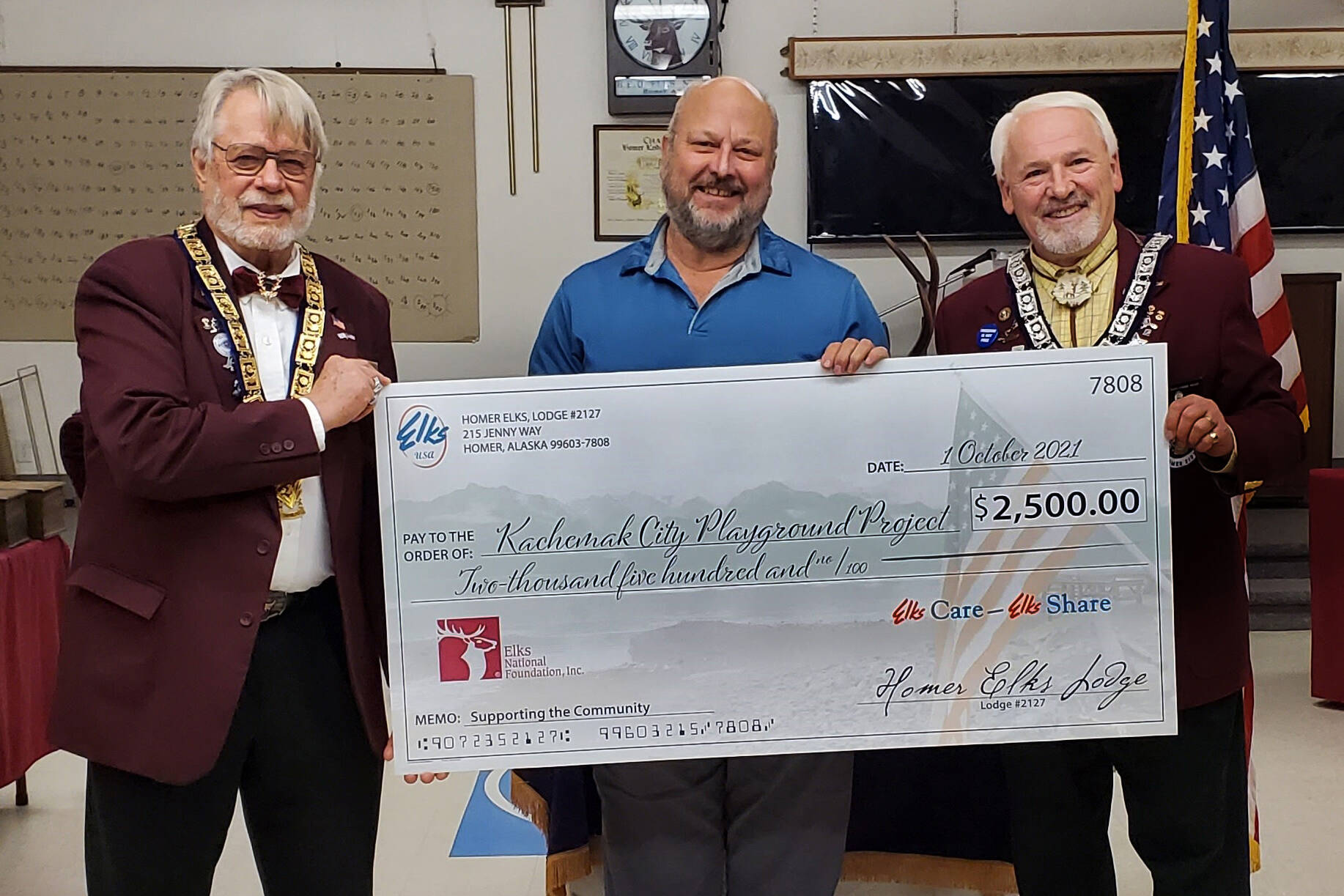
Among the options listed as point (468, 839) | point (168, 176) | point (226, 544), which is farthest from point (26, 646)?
point (168, 176)

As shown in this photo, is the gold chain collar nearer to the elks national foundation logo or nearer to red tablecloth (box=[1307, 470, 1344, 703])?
the elks national foundation logo

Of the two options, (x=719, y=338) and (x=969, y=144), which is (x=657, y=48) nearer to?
(x=969, y=144)

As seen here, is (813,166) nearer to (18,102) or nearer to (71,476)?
(18,102)

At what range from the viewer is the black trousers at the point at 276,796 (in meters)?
1.47

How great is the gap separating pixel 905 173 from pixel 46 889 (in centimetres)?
411

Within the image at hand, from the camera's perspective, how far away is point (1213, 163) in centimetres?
262

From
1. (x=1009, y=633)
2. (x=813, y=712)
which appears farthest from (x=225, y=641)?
(x=1009, y=633)

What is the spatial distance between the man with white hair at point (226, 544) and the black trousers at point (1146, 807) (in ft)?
3.35

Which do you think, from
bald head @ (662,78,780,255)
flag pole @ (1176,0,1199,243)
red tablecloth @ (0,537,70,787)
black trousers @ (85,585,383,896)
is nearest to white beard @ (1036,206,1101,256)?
bald head @ (662,78,780,255)

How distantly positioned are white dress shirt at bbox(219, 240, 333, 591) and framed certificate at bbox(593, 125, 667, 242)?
357cm

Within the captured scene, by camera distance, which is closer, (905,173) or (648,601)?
(648,601)

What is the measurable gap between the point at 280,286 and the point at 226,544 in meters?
0.36

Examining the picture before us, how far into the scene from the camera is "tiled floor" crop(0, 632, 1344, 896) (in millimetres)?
2697

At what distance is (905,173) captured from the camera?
4.99 metres
